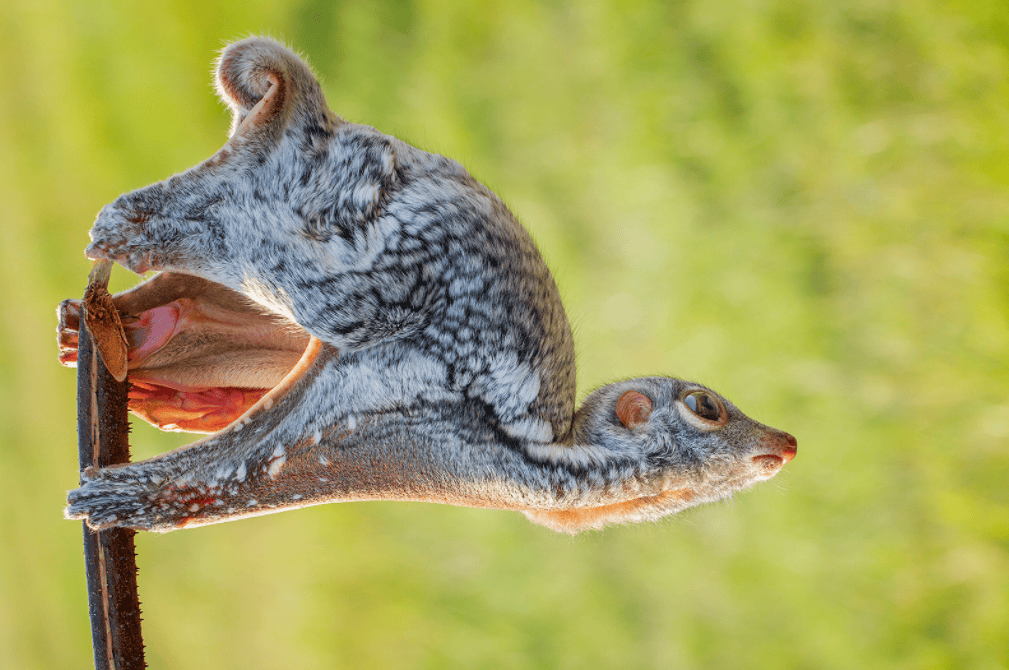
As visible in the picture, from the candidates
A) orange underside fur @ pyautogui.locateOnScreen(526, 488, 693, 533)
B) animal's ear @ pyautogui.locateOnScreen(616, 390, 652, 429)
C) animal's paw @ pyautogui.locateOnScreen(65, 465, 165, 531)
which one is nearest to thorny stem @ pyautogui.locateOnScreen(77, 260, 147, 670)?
animal's paw @ pyautogui.locateOnScreen(65, 465, 165, 531)

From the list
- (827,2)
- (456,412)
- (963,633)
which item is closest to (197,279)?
(456,412)

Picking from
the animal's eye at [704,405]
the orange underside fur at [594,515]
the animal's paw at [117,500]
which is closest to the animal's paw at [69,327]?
the animal's paw at [117,500]

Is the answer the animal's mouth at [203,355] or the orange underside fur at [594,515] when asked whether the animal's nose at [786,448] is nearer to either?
the orange underside fur at [594,515]

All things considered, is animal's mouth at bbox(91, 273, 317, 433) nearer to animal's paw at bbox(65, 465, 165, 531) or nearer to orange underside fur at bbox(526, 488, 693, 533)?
animal's paw at bbox(65, 465, 165, 531)

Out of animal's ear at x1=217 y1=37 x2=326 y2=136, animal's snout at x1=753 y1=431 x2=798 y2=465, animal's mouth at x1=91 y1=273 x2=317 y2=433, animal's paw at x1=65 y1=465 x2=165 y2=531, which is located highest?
animal's ear at x1=217 y1=37 x2=326 y2=136

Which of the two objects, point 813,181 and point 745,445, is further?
point 813,181

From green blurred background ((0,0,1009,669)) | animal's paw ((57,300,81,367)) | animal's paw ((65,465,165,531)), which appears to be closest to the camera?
animal's paw ((65,465,165,531))

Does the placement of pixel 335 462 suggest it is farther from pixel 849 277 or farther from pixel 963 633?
pixel 963 633

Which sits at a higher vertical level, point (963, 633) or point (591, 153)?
point (591, 153)
